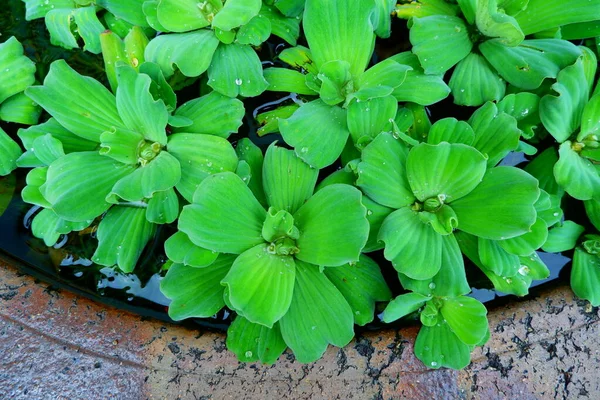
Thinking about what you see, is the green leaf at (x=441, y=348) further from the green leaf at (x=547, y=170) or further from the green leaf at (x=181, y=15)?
the green leaf at (x=181, y=15)

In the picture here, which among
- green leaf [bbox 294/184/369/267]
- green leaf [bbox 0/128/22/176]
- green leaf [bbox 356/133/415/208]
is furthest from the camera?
green leaf [bbox 0/128/22/176]

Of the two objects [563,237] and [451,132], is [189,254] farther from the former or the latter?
[563,237]

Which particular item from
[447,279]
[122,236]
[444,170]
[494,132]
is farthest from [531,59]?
[122,236]

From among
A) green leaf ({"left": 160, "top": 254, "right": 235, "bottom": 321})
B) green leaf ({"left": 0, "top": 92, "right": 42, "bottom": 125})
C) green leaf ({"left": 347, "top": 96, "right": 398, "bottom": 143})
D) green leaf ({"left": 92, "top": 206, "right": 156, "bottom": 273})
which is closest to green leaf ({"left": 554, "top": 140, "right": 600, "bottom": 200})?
green leaf ({"left": 347, "top": 96, "right": 398, "bottom": 143})

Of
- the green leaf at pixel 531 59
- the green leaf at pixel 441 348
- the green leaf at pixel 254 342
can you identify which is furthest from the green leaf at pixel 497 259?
the green leaf at pixel 254 342

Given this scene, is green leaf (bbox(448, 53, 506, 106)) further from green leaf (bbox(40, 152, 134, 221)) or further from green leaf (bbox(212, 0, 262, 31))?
green leaf (bbox(40, 152, 134, 221))

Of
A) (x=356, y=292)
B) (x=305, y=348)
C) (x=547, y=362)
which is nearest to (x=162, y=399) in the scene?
(x=305, y=348)

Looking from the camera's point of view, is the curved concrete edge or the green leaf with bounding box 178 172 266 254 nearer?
the green leaf with bounding box 178 172 266 254
